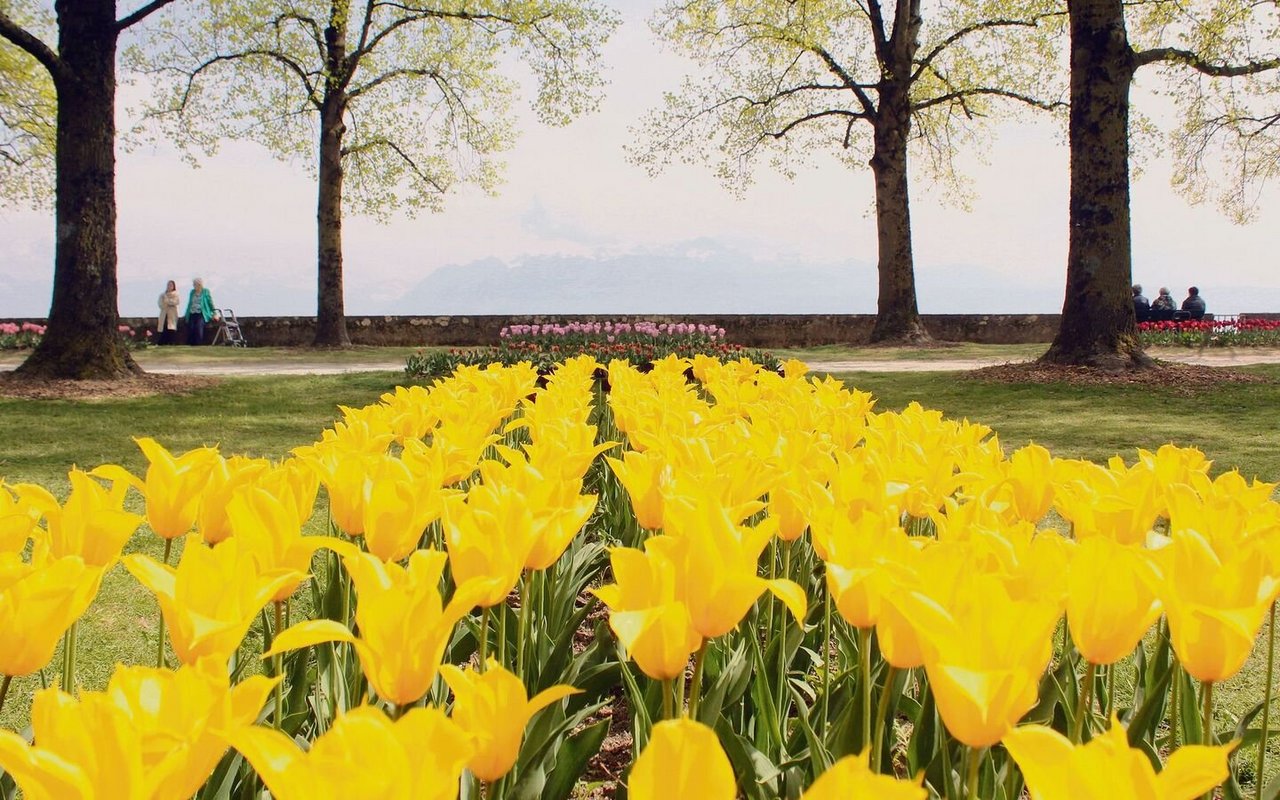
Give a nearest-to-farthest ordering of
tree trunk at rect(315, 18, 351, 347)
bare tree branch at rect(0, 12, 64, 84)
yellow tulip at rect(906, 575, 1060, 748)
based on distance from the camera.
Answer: yellow tulip at rect(906, 575, 1060, 748) → bare tree branch at rect(0, 12, 64, 84) → tree trunk at rect(315, 18, 351, 347)

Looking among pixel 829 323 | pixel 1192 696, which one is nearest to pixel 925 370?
pixel 829 323

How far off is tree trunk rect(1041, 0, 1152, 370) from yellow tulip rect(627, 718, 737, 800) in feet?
41.3

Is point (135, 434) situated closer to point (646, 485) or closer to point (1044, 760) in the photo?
point (646, 485)

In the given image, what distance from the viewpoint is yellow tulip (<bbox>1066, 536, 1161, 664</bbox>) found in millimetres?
1150

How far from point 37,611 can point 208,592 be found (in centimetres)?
17

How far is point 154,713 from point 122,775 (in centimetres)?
13

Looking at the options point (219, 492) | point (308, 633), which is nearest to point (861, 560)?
point (308, 633)

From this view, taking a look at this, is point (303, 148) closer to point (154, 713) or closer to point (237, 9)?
point (237, 9)

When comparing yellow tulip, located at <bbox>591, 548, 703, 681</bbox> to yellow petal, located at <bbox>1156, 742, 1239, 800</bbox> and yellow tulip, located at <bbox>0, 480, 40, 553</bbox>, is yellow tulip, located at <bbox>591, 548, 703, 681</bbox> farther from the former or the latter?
yellow tulip, located at <bbox>0, 480, 40, 553</bbox>

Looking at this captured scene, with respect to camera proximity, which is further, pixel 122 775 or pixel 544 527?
pixel 544 527

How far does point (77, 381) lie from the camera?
11258 millimetres

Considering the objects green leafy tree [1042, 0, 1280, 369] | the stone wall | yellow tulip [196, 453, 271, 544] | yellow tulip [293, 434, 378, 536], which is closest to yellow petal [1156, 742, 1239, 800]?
yellow tulip [293, 434, 378, 536]

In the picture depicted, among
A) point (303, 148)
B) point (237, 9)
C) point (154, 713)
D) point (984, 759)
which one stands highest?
point (237, 9)

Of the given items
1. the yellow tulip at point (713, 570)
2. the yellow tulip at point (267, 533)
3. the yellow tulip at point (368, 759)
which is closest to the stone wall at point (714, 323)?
the yellow tulip at point (267, 533)
